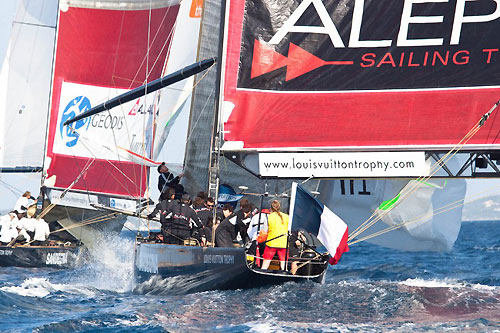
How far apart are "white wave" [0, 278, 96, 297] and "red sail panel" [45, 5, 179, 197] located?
6.98 meters

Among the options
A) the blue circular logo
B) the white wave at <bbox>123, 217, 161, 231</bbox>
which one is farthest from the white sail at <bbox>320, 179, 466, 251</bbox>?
the blue circular logo

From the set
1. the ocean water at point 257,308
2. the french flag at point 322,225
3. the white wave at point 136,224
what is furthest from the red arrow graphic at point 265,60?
the ocean water at point 257,308

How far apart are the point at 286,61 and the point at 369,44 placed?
135cm

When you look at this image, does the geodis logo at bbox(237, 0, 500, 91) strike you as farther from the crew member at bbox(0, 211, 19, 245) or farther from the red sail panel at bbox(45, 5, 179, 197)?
the red sail panel at bbox(45, 5, 179, 197)

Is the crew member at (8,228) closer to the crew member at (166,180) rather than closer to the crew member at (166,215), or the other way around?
the crew member at (166,180)

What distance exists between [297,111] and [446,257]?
15.8 meters

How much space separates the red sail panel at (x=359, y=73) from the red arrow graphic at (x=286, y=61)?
0.05 ft

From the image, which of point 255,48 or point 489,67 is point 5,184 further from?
point 489,67

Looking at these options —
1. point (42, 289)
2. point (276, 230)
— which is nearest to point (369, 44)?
point (276, 230)

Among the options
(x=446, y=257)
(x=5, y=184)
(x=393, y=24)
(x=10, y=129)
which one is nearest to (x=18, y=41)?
(x=10, y=129)

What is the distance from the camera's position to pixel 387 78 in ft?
47.5

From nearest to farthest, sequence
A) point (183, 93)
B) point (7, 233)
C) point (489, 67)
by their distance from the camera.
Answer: point (489, 67)
point (7, 233)
point (183, 93)

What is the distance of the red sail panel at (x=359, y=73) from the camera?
14.1 meters

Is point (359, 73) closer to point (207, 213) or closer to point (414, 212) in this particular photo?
point (207, 213)
